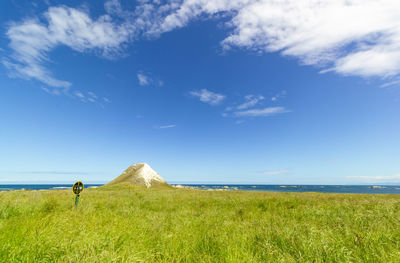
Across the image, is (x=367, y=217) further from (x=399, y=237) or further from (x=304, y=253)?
(x=304, y=253)

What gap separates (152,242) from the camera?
440 centimetres

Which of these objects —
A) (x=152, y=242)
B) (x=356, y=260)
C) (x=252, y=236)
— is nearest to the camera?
(x=356, y=260)

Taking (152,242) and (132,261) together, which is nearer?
(132,261)

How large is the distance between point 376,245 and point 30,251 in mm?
6578

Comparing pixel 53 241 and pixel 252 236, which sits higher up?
pixel 53 241

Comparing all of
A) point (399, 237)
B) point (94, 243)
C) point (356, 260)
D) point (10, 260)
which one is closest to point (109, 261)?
point (94, 243)

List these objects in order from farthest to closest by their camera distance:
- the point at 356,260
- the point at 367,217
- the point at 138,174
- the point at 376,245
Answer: the point at 138,174
the point at 367,217
the point at 376,245
the point at 356,260

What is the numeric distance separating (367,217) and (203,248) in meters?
6.76

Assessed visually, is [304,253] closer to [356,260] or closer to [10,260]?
[356,260]

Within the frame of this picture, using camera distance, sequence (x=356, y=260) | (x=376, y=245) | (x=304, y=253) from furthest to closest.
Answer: (x=376, y=245) < (x=304, y=253) < (x=356, y=260)

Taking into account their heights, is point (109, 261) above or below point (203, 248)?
above

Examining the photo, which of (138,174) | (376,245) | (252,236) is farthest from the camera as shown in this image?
(138,174)

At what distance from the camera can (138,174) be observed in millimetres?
47250

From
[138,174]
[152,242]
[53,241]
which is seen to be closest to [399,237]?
A: [152,242]
